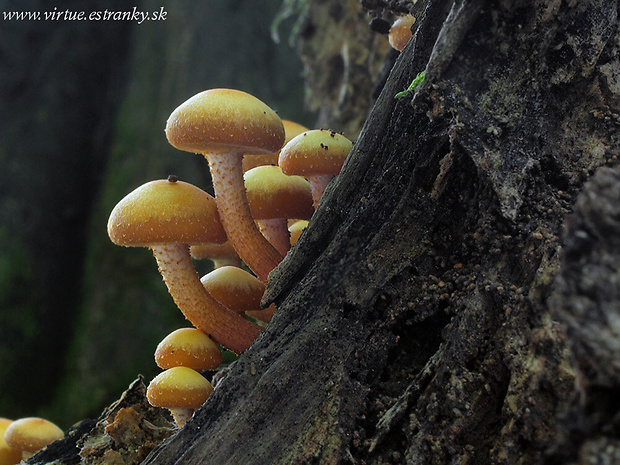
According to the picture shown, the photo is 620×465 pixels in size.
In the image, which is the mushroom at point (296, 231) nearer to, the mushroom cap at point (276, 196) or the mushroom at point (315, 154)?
the mushroom cap at point (276, 196)

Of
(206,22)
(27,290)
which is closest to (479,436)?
(27,290)

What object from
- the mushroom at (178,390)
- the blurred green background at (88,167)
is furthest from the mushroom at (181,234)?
the blurred green background at (88,167)

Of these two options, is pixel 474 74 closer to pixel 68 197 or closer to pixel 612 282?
pixel 612 282

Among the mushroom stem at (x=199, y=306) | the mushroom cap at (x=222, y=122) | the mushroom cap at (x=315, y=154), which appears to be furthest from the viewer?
the mushroom stem at (x=199, y=306)

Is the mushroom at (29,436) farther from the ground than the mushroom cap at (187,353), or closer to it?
Answer: closer to it

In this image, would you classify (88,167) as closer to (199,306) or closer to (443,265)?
(199,306)

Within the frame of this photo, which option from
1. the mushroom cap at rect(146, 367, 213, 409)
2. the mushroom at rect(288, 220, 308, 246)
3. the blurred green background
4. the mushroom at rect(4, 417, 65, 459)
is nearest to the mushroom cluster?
the mushroom cap at rect(146, 367, 213, 409)

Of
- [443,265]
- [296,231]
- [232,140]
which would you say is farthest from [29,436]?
[443,265]
